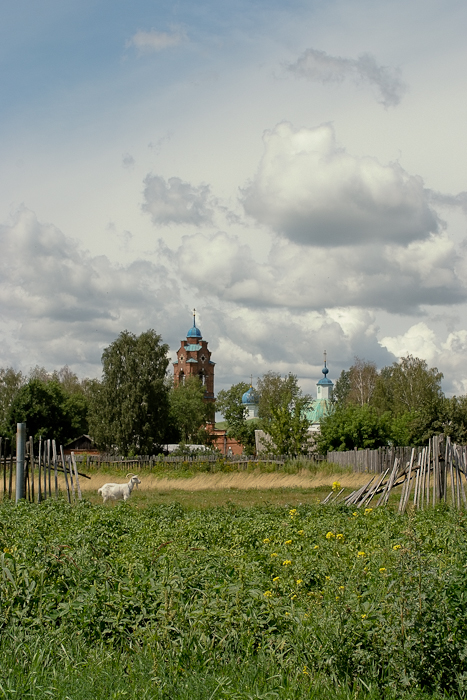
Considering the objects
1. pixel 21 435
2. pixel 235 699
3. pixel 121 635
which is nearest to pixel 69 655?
pixel 121 635

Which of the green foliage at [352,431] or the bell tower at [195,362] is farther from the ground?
the bell tower at [195,362]

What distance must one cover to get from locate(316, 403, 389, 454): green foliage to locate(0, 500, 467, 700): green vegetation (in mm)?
25856

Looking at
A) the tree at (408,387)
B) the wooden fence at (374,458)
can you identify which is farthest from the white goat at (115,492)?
the tree at (408,387)

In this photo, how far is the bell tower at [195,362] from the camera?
83.1 metres

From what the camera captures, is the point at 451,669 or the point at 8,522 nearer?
the point at 451,669

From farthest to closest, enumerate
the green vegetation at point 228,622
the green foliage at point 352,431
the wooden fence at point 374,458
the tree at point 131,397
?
the tree at point 131,397, the green foliage at point 352,431, the wooden fence at point 374,458, the green vegetation at point 228,622

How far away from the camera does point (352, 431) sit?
31.7 metres

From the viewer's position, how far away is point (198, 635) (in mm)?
4156

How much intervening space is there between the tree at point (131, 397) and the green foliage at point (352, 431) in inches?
699

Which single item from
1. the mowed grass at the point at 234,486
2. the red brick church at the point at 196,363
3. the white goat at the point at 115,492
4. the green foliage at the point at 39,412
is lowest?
the mowed grass at the point at 234,486

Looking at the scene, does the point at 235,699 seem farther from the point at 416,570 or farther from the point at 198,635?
the point at 416,570

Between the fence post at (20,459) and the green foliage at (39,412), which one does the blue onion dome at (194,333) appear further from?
the fence post at (20,459)

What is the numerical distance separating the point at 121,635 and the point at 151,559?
4.17 feet

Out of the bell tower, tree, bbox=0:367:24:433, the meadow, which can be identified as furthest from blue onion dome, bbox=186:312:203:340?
the meadow
